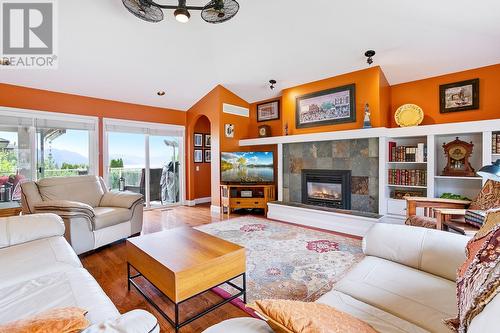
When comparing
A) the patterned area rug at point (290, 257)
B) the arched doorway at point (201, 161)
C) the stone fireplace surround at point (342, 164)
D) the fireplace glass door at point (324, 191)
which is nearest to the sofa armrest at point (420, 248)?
the patterned area rug at point (290, 257)

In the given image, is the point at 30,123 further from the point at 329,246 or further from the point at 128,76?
the point at 329,246

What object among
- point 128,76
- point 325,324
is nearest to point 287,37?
point 128,76

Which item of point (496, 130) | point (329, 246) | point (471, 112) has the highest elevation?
point (471, 112)

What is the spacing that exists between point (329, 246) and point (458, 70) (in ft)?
10.7

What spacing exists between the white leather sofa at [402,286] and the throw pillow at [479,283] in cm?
5

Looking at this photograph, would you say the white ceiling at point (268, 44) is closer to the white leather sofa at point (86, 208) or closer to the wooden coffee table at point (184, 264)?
the white leather sofa at point (86, 208)

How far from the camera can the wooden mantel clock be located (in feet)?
10.8

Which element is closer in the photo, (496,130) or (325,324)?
(325,324)

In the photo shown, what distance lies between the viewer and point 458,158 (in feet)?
11.1

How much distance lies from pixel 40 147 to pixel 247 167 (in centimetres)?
380

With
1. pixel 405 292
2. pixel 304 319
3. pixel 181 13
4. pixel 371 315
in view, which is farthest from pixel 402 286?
pixel 181 13

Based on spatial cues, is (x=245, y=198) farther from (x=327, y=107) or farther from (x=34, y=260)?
(x=34, y=260)

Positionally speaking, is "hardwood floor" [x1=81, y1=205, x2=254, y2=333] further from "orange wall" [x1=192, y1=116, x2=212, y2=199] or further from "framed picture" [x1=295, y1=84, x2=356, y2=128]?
"framed picture" [x1=295, y1=84, x2=356, y2=128]

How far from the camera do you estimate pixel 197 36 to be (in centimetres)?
370
